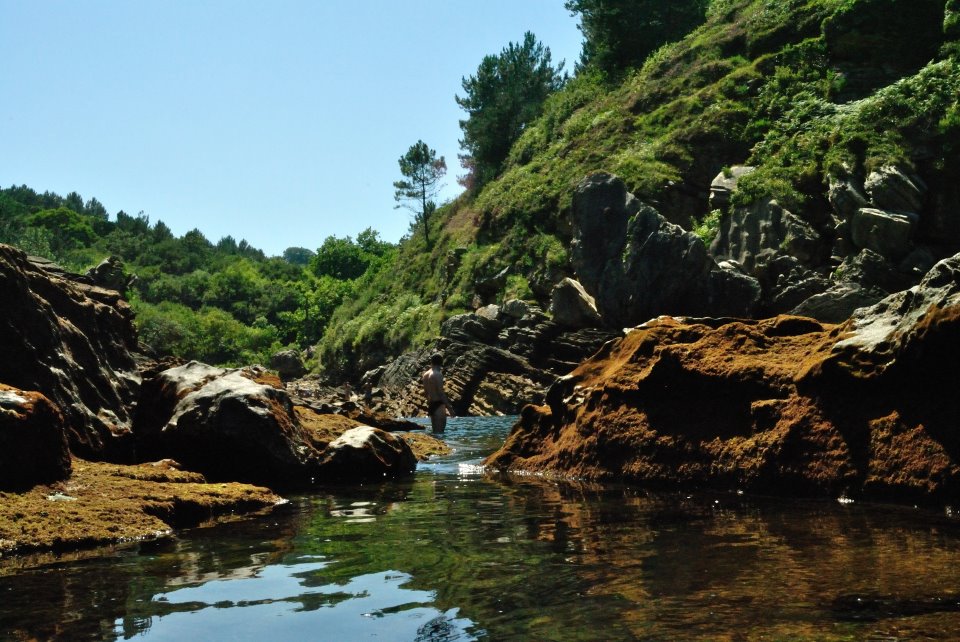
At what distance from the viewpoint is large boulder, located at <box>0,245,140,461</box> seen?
26.3ft

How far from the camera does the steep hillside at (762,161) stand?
2767 centimetres

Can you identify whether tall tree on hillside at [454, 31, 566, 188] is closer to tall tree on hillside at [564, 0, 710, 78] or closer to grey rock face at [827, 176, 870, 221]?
tall tree on hillside at [564, 0, 710, 78]

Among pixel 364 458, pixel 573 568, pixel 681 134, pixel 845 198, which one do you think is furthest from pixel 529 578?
pixel 681 134

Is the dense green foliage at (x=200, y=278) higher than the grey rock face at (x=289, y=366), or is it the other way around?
the dense green foliage at (x=200, y=278)

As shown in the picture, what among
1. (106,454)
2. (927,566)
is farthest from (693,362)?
(106,454)

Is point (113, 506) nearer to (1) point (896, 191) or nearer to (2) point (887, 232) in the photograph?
(2) point (887, 232)

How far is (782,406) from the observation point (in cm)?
692

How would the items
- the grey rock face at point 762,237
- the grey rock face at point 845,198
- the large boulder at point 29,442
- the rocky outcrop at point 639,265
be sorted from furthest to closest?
the grey rock face at point 762,237, the grey rock face at point 845,198, the rocky outcrop at point 639,265, the large boulder at point 29,442

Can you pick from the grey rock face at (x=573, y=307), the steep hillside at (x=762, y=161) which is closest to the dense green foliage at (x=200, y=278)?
the steep hillside at (x=762, y=161)

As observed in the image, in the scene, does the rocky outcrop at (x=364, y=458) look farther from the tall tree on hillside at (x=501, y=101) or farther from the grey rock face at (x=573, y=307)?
the tall tree on hillside at (x=501, y=101)

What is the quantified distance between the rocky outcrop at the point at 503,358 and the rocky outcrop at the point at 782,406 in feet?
67.2

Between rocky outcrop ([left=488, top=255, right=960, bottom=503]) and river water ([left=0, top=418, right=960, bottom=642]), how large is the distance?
0.43 m

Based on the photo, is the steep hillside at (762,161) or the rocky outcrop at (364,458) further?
the steep hillside at (762,161)

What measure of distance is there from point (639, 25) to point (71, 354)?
1931 inches
